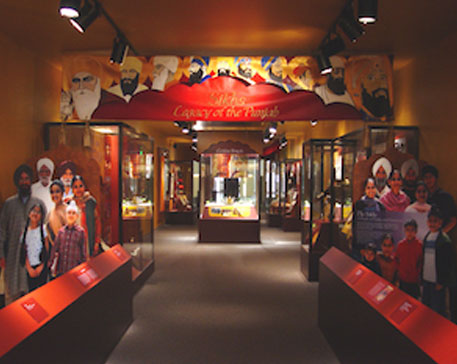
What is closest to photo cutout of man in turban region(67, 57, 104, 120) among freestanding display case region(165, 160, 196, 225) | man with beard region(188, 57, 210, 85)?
man with beard region(188, 57, 210, 85)

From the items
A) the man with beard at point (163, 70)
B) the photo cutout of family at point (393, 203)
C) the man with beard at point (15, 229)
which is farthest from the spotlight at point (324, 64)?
the man with beard at point (15, 229)

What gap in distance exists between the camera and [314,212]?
21.0 feet

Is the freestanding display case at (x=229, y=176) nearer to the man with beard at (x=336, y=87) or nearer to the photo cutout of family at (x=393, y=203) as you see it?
the man with beard at (x=336, y=87)

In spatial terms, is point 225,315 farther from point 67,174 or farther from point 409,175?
point 409,175

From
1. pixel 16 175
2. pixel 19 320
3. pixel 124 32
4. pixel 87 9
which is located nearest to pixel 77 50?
pixel 124 32

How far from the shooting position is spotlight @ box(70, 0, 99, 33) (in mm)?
3496

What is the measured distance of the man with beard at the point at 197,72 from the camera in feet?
17.0

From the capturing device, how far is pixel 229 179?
10.7 metres

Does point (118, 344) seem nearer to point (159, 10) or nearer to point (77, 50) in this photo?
point (159, 10)

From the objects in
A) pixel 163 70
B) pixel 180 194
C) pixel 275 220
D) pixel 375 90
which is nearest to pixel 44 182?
pixel 163 70

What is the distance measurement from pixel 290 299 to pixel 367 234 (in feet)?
5.84

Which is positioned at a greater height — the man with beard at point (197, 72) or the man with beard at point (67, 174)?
the man with beard at point (197, 72)

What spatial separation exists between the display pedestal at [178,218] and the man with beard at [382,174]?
34.4ft

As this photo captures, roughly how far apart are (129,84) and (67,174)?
1.73 meters
